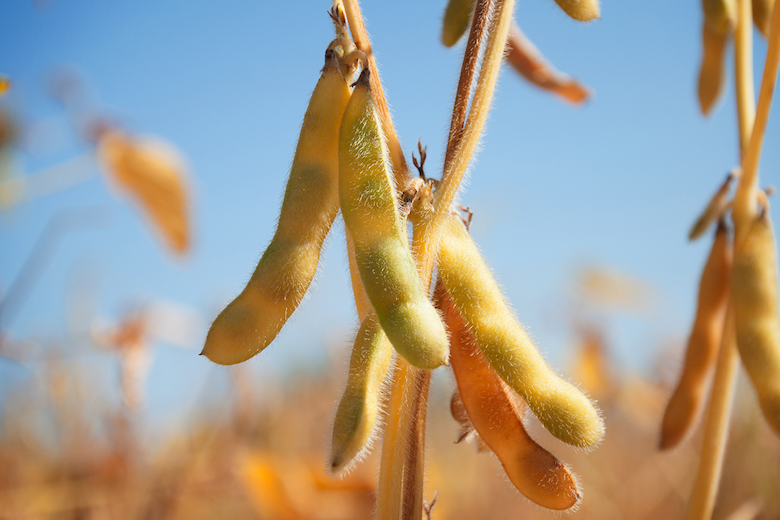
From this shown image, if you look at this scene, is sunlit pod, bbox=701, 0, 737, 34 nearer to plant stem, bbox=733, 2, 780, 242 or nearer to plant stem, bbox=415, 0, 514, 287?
plant stem, bbox=733, 2, 780, 242

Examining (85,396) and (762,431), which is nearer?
(85,396)

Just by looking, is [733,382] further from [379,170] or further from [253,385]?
[253,385]

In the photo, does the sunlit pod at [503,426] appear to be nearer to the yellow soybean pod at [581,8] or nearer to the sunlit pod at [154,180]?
the yellow soybean pod at [581,8]

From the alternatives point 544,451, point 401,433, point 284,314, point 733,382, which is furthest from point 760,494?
point 284,314

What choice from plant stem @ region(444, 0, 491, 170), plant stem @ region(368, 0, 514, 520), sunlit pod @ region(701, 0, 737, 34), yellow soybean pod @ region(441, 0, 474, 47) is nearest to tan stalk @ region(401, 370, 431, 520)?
plant stem @ region(368, 0, 514, 520)

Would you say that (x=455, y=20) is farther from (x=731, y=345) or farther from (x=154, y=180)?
(x=154, y=180)

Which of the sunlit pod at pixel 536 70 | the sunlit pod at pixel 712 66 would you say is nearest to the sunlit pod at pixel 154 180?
the sunlit pod at pixel 536 70

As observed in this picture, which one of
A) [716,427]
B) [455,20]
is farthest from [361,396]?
[716,427]
